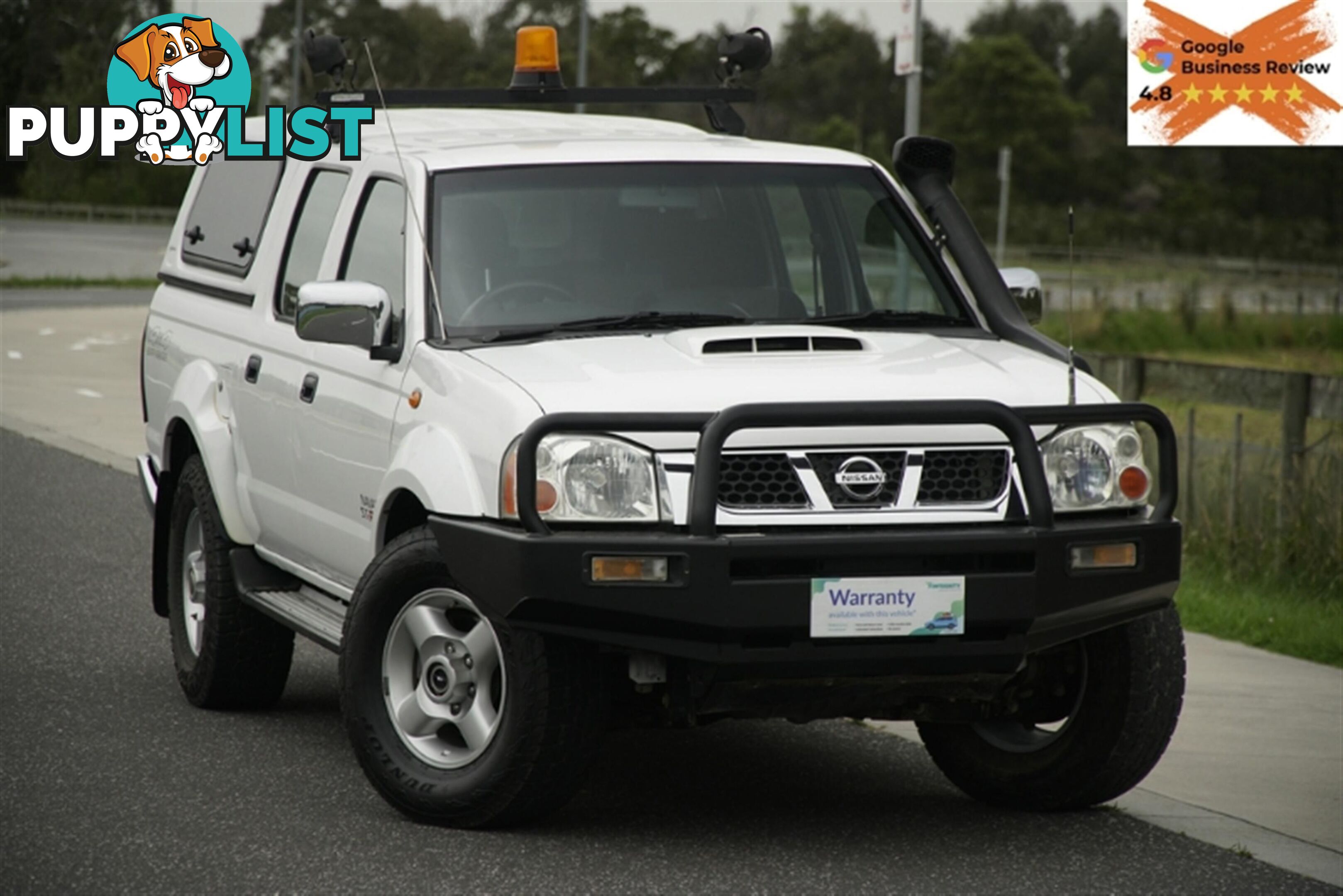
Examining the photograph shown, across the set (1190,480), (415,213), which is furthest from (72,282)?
(415,213)

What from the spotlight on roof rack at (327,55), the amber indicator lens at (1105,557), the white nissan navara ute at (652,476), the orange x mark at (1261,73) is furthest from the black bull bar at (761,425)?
the orange x mark at (1261,73)

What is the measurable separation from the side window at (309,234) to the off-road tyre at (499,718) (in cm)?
153

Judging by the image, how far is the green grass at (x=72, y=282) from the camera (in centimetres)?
3934

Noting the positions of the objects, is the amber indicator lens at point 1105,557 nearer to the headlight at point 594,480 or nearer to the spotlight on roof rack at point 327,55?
the headlight at point 594,480

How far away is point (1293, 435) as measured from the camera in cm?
1102

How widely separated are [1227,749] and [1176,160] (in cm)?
10729

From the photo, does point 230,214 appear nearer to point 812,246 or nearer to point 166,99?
point 812,246

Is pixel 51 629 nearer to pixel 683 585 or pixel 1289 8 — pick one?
pixel 683 585

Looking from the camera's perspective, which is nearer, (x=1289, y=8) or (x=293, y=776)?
(x=293, y=776)

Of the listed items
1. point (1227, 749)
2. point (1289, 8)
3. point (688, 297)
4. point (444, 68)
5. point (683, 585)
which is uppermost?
point (444, 68)

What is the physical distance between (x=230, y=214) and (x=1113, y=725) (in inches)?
150

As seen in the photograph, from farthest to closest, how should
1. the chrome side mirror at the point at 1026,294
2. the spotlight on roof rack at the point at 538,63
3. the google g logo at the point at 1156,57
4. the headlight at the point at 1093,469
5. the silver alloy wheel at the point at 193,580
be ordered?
the google g logo at the point at 1156,57
the spotlight on roof rack at the point at 538,63
the silver alloy wheel at the point at 193,580
the chrome side mirror at the point at 1026,294
the headlight at the point at 1093,469

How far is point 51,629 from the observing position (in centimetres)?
891

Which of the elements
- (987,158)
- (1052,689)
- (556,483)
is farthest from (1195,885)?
(987,158)
